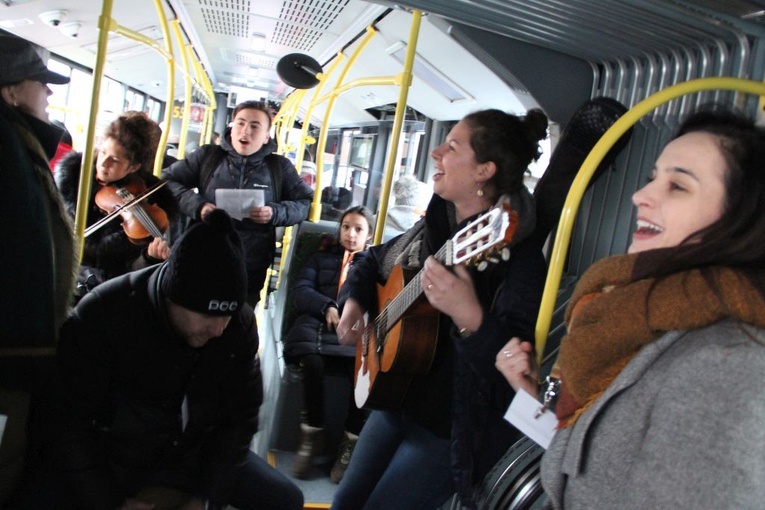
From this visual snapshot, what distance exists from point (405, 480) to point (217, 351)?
0.76 metres

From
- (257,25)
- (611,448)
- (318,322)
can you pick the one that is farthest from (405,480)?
(257,25)

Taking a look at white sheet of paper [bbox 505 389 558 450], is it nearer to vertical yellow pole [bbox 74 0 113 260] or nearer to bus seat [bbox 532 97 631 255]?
bus seat [bbox 532 97 631 255]

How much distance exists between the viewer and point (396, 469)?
1.85 metres

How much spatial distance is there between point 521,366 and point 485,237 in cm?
36

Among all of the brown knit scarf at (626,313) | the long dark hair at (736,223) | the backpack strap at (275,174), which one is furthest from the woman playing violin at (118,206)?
the long dark hair at (736,223)

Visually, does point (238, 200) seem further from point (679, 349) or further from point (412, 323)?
point (679, 349)

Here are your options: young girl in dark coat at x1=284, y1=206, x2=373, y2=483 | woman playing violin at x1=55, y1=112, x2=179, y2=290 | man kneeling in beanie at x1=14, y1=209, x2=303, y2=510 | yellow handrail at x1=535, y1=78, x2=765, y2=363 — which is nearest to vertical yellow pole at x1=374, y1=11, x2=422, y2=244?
young girl in dark coat at x1=284, y1=206, x2=373, y2=483

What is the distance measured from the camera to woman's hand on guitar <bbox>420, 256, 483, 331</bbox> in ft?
5.21

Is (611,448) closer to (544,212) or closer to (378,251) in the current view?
(544,212)

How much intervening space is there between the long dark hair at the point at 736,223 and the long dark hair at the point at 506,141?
2.52 feet

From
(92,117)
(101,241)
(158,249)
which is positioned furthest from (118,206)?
(92,117)

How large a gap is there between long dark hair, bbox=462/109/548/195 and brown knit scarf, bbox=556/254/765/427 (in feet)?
2.26

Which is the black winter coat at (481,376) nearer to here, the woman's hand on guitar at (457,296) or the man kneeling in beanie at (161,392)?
the woman's hand on guitar at (457,296)

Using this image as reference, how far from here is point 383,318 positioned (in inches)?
84.5
